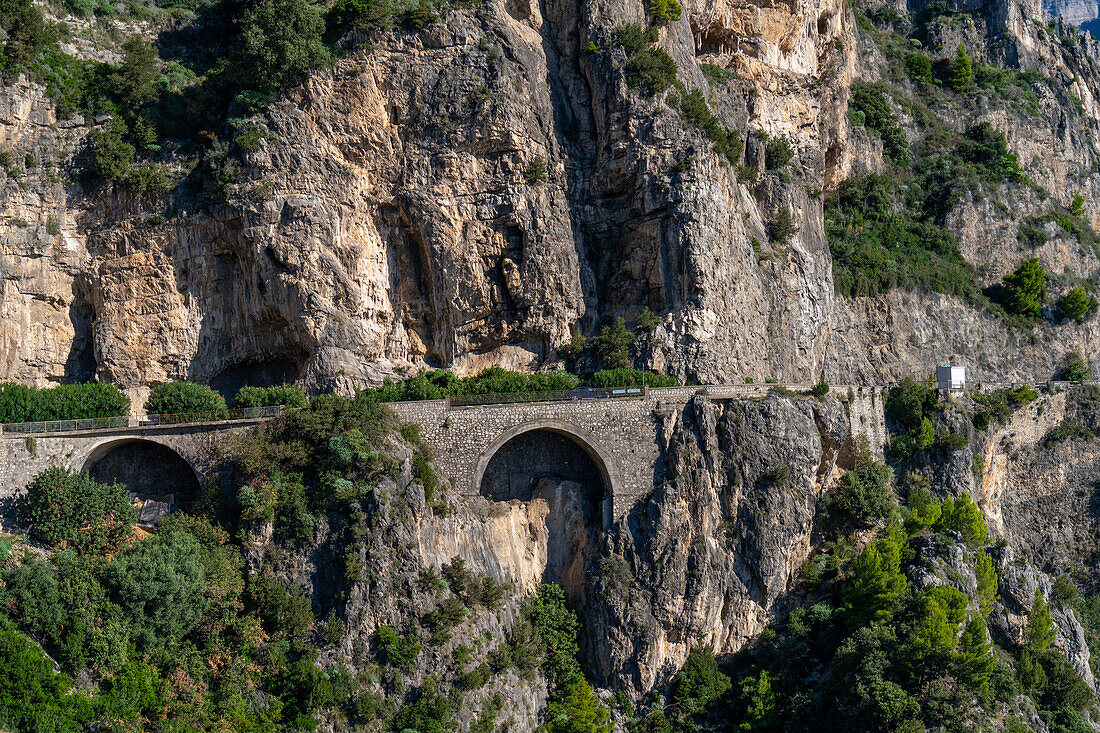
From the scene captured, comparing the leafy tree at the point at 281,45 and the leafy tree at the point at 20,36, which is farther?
the leafy tree at the point at 20,36

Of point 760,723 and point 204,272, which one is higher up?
point 204,272

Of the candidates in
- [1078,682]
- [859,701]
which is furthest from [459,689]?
[1078,682]

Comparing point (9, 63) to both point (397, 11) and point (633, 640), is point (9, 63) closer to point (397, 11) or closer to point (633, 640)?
point (397, 11)

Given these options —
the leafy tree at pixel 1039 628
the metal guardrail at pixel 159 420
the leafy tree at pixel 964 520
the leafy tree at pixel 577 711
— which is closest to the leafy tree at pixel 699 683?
the leafy tree at pixel 577 711

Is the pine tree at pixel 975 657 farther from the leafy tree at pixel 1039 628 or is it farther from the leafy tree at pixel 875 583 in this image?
the leafy tree at pixel 1039 628

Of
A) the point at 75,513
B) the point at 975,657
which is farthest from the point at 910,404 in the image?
the point at 75,513

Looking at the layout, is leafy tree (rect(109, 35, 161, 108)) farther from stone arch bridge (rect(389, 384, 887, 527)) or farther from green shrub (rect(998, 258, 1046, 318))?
green shrub (rect(998, 258, 1046, 318))

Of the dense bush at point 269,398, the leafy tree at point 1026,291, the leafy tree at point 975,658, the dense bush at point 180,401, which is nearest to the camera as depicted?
the leafy tree at point 975,658
